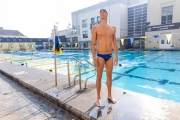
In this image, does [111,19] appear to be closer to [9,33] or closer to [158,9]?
[158,9]

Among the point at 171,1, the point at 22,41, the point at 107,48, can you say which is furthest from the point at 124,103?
the point at 22,41

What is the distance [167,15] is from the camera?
20.8 m

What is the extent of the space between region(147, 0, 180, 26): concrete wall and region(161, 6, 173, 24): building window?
0.48 metres

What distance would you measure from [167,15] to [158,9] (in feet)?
6.13

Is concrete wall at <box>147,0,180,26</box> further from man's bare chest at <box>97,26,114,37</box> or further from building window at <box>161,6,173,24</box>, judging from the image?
man's bare chest at <box>97,26,114,37</box>

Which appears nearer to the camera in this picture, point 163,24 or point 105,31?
point 105,31

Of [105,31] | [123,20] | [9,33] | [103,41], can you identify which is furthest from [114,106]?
[9,33]

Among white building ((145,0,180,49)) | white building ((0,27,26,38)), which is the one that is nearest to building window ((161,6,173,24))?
white building ((145,0,180,49))

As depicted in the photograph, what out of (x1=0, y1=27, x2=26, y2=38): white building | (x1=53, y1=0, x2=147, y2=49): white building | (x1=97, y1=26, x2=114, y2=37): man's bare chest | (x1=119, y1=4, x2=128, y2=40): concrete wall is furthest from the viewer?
(x1=0, y1=27, x2=26, y2=38): white building

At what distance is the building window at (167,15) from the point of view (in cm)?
2039

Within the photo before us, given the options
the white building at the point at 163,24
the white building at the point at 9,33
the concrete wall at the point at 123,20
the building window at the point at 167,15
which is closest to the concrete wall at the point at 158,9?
the white building at the point at 163,24

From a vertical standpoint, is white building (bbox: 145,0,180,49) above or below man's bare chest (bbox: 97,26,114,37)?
above

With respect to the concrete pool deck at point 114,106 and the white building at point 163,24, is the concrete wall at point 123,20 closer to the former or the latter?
the white building at point 163,24

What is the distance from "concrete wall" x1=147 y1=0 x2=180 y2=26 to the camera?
19.7 m
